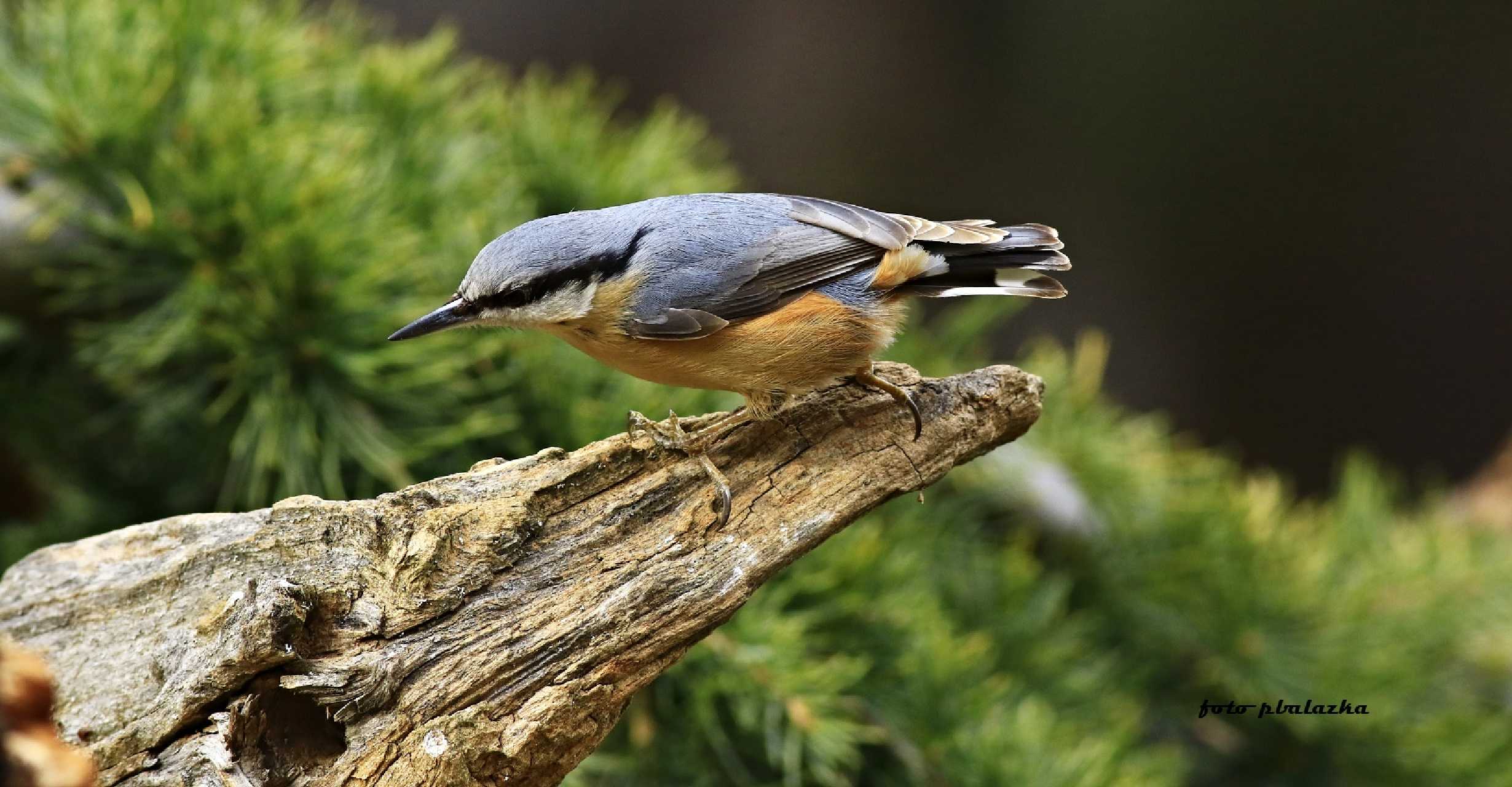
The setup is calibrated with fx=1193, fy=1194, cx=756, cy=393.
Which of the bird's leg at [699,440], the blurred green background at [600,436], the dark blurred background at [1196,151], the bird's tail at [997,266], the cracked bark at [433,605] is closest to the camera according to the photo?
the cracked bark at [433,605]

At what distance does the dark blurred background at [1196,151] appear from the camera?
465 centimetres

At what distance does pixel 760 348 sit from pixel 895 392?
0.16 m

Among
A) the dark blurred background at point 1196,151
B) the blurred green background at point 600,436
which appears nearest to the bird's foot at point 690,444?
the blurred green background at point 600,436

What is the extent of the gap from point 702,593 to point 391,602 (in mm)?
294

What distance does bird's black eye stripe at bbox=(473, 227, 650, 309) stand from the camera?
1.41 metres

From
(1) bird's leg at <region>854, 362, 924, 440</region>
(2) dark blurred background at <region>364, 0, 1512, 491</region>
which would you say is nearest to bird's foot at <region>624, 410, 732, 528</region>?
(1) bird's leg at <region>854, 362, 924, 440</region>

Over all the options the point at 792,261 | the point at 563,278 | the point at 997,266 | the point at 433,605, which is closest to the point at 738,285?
the point at 792,261

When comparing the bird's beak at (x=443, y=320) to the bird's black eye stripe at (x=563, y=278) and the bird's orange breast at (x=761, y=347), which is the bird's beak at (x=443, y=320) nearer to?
the bird's black eye stripe at (x=563, y=278)

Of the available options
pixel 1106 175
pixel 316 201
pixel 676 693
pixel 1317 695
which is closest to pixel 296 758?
pixel 676 693

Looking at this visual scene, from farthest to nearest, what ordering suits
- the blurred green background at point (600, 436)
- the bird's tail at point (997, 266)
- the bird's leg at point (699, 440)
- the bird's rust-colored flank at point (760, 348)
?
the blurred green background at point (600, 436)
the bird's tail at point (997, 266)
the bird's rust-colored flank at point (760, 348)
the bird's leg at point (699, 440)

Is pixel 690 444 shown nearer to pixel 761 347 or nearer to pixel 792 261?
pixel 761 347

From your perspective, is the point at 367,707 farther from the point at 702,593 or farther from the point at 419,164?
the point at 419,164

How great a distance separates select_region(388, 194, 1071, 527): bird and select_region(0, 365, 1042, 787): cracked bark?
0.36ft

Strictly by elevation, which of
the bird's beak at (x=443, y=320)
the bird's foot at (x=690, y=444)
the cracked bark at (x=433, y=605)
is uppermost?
the bird's beak at (x=443, y=320)
